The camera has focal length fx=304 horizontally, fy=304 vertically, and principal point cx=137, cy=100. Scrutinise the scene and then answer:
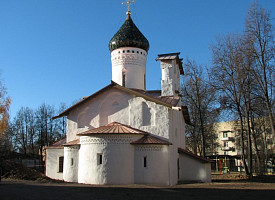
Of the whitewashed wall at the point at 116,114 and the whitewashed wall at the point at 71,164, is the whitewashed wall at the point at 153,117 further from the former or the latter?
the whitewashed wall at the point at 71,164

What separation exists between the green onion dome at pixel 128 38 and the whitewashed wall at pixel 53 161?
A: 335 inches

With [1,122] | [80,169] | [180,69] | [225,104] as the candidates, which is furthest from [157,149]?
[1,122]

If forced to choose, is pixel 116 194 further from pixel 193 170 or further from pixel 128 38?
pixel 128 38

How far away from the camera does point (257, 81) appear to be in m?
18.5

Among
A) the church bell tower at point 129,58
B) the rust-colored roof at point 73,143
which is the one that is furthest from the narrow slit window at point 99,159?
the church bell tower at point 129,58

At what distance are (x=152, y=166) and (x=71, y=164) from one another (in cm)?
517

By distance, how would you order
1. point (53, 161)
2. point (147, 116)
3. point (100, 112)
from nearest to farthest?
point (147, 116) < point (100, 112) < point (53, 161)

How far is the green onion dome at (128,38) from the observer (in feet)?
73.5

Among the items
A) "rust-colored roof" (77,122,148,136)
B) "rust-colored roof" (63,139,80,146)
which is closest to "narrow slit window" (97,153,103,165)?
"rust-colored roof" (77,122,148,136)

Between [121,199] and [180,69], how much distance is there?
15558 millimetres

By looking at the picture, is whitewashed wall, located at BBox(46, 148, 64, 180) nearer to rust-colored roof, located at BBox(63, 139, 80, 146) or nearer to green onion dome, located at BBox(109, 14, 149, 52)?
rust-colored roof, located at BBox(63, 139, 80, 146)

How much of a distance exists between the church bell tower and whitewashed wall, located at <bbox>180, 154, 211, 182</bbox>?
6173mm

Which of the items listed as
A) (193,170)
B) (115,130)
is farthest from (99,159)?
(193,170)

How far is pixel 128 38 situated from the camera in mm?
22406
